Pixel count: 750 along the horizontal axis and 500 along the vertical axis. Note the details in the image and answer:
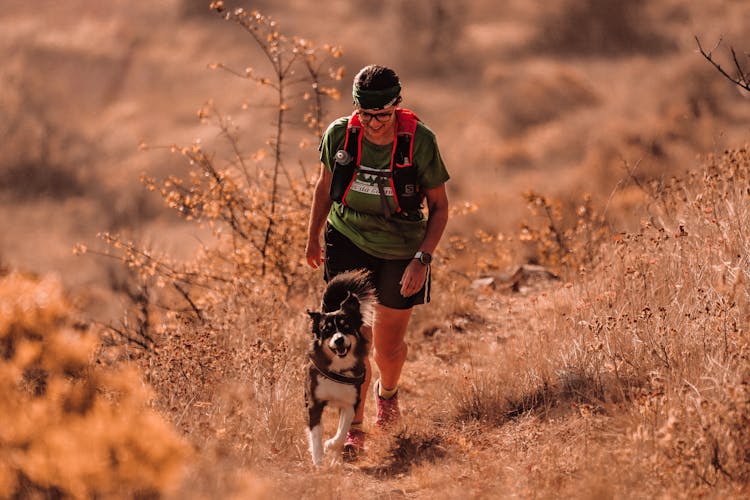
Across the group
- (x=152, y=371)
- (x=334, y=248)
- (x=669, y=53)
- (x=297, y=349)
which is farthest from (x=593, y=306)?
(x=669, y=53)

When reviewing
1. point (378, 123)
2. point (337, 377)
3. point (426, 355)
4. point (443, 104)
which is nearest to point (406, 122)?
point (378, 123)

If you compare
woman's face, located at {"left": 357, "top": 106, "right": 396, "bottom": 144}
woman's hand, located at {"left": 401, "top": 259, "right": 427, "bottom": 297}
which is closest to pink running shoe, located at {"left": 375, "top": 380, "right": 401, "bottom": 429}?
woman's hand, located at {"left": 401, "top": 259, "right": 427, "bottom": 297}

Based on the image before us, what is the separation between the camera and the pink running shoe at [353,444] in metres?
4.40

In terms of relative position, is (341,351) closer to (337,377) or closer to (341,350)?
(341,350)

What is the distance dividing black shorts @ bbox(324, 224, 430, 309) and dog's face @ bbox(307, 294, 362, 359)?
1.16 ft

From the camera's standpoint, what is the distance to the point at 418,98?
26891 millimetres

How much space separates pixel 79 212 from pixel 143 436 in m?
20.8

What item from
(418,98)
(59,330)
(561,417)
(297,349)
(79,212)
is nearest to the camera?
(59,330)

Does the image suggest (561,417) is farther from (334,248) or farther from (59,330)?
(59,330)

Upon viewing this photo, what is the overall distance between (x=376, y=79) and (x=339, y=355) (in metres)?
1.33

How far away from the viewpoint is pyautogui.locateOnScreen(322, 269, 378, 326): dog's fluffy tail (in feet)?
13.4

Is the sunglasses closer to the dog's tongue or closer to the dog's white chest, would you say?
the dog's tongue

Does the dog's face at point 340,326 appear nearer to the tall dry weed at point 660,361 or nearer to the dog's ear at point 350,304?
the dog's ear at point 350,304

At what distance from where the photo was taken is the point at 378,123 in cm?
398
